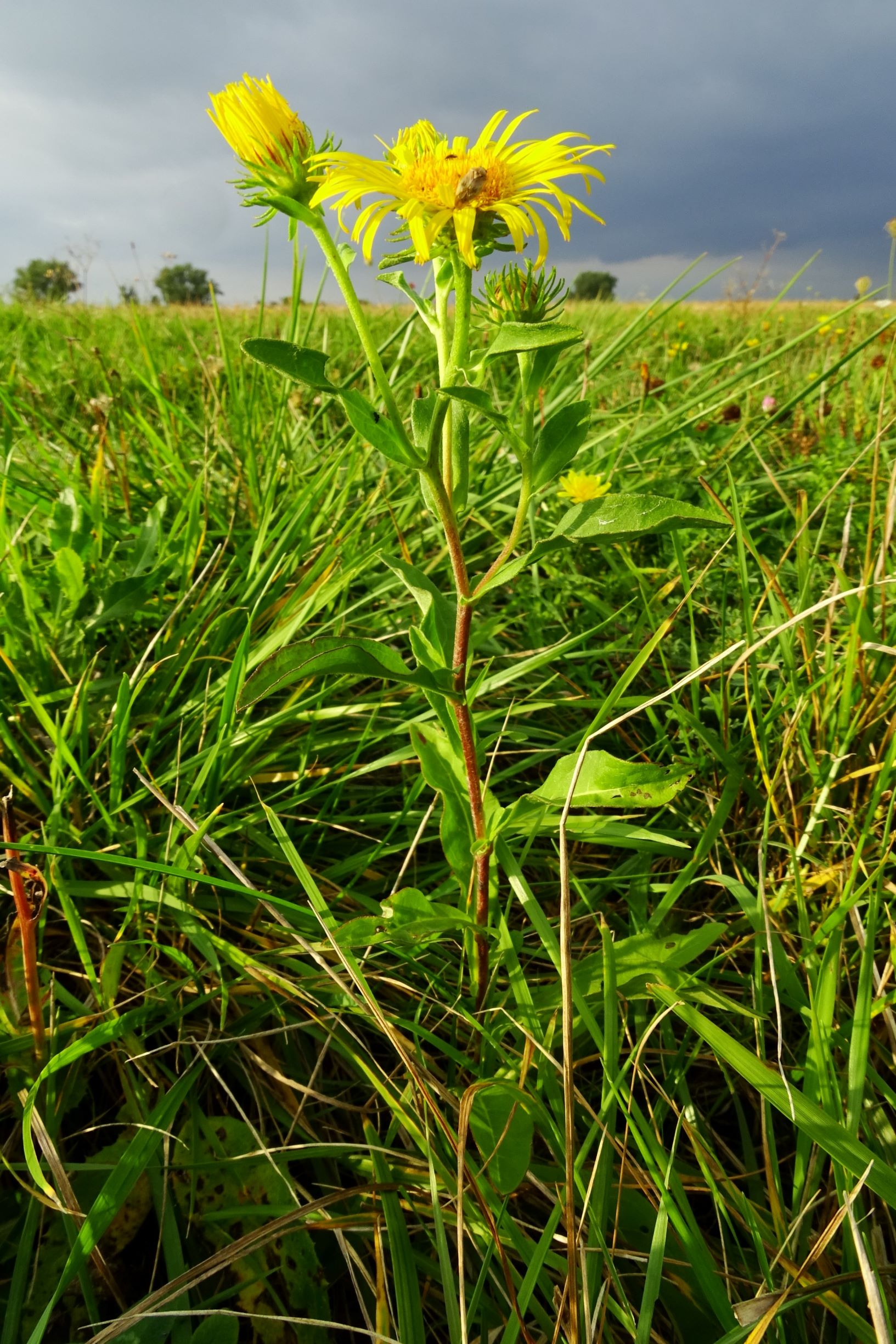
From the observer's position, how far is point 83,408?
2.36 m

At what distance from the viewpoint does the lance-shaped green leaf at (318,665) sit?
67 centimetres

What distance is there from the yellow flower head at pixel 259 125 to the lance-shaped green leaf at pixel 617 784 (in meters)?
0.68

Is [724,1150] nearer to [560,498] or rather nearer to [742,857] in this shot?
[742,857]

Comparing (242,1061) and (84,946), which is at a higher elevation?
(84,946)

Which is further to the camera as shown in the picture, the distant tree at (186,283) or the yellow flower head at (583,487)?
the distant tree at (186,283)

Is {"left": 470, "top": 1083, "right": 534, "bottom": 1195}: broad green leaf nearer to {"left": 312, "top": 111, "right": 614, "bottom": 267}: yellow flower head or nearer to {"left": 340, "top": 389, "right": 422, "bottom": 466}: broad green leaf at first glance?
{"left": 340, "top": 389, "right": 422, "bottom": 466}: broad green leaf

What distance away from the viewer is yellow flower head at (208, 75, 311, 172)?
0.74 metres

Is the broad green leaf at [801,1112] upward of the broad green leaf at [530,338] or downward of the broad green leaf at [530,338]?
downward

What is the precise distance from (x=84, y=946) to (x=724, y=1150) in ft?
2.55

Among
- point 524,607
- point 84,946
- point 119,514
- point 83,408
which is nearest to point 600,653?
point 524,607

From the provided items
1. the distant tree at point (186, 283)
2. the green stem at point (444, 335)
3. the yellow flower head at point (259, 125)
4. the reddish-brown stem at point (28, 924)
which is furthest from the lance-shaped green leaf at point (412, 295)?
the distant tree at point (186, 283)

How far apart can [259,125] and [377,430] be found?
0.33 meters

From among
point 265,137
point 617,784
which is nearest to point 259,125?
point 265,137

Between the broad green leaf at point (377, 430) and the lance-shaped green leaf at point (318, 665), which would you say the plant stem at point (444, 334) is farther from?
the lance-shaped green leaf at point (318, 665)
